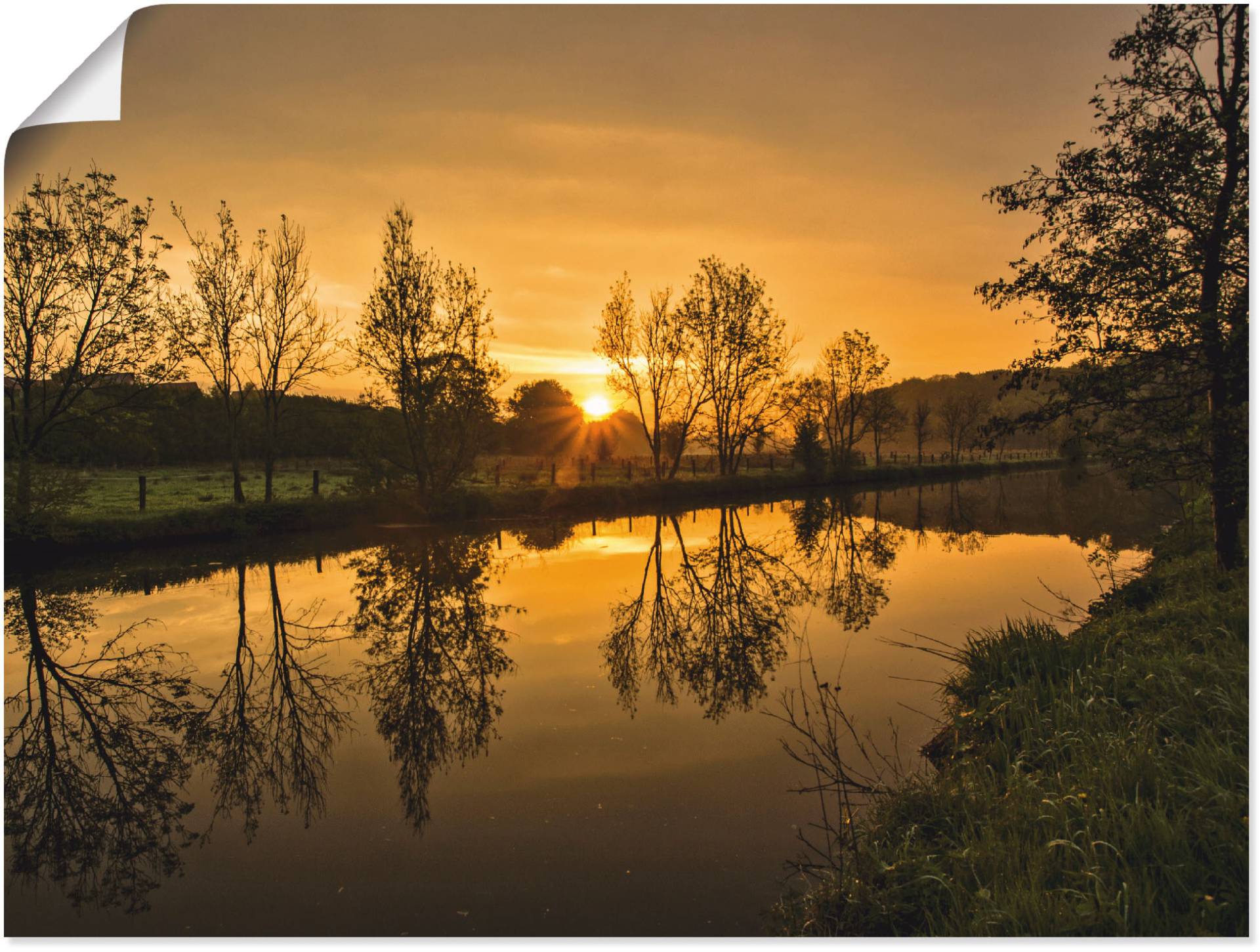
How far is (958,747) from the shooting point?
15.6 feet

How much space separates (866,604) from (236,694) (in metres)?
8.26

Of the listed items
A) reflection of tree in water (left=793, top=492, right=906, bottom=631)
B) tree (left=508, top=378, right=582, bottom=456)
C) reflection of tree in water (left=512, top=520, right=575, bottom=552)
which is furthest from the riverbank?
tree (left=508, top=378, right=582, bottom=456)

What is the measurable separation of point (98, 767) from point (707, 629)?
6.45 meters

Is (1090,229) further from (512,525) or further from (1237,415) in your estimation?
(512,525)

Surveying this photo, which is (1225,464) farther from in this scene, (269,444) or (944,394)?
(944,394)

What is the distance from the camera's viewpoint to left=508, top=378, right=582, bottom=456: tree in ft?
198

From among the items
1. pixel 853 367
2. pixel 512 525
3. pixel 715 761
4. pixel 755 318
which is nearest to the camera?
pixel 715 761

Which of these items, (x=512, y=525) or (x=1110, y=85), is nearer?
(x=1110, y=85)

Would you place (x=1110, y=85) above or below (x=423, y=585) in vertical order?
above

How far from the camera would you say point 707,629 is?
8.97 m

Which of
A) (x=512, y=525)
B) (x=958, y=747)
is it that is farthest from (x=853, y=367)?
(x=958, y=747)

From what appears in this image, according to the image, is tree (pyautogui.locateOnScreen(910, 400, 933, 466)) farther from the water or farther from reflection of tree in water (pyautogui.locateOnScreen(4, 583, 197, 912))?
reflection of tree in water (pyautogui.locateOnScreen(4, 583, 197, 912))

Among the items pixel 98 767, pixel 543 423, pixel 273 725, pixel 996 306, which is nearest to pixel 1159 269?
pixel 996 306

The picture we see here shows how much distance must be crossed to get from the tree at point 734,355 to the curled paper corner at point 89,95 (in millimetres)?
29002
